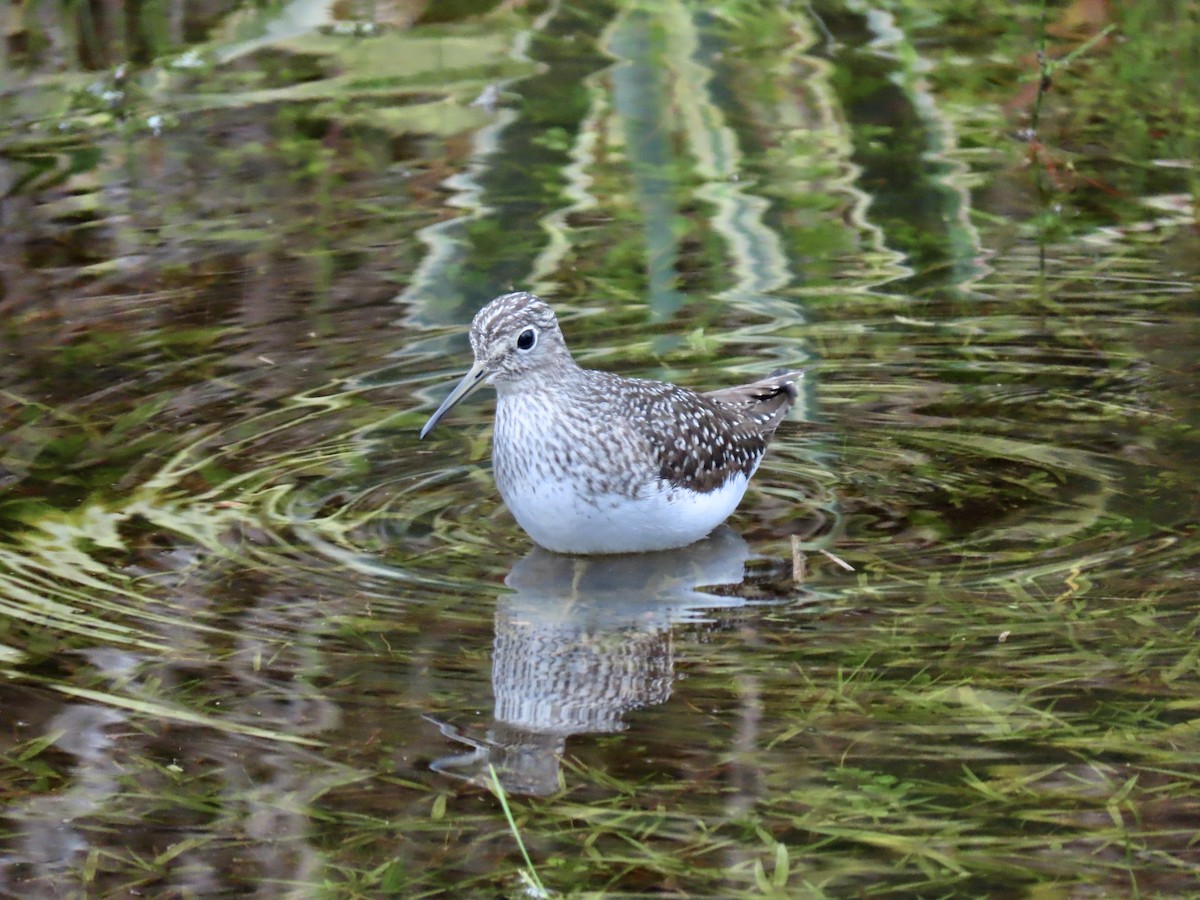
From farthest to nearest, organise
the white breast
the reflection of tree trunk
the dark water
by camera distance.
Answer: the white breast
the dark water
the reflection of tree trunk

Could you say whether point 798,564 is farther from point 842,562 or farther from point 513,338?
point 513,338

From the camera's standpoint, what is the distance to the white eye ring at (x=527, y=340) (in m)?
7.03

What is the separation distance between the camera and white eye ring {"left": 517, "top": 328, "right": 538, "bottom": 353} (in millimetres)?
7025

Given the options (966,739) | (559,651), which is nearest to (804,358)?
(559,651)

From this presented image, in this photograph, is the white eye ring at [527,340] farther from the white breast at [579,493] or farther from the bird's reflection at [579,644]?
the bird's reflection at [579,644]

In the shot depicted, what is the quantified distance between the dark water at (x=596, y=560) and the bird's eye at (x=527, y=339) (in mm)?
736

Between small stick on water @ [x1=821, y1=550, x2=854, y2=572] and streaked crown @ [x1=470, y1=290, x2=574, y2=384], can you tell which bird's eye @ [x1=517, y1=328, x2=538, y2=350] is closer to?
streaked crown @ [x1=470, y1=290, x2=574, y2=384]

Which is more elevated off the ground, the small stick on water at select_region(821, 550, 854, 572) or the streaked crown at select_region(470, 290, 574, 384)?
the streaked crown at select_region(470, 290, 574, 384)

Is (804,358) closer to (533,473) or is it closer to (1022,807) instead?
(533,473)

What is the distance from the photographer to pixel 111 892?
15.9ft

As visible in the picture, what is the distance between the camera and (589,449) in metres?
6.79

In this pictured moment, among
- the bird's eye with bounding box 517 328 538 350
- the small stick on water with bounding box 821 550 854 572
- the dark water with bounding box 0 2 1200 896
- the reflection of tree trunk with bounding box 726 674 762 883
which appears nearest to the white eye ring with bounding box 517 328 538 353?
the bird's eye with bounding box 517 328 538 350

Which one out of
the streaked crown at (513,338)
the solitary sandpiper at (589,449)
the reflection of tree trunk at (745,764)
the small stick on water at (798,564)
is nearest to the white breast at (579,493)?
the solitary sandpiper at (589,449)

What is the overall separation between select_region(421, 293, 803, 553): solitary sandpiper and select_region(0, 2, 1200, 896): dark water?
0.71 ft
